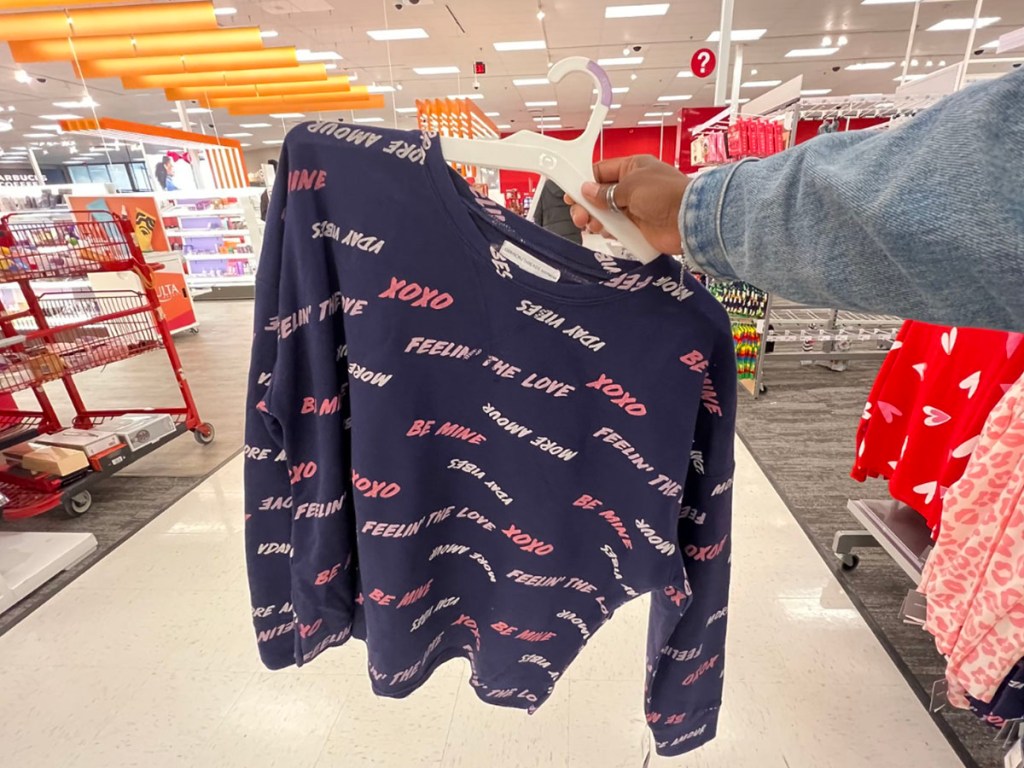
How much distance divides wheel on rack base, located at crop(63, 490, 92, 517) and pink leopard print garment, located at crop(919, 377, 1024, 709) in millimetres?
3699

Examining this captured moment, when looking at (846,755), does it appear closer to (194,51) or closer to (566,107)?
(194,51)

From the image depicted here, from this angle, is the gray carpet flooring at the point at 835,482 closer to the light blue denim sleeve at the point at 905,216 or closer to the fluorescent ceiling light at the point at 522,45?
the light blue denim sleeve at the point at 905,216

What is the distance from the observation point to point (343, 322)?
0.77 metres

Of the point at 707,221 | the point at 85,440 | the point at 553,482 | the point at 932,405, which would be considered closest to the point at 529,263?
the point at 707,221

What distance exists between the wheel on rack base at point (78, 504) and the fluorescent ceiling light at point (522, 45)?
8.98m

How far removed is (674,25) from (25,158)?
966 inches

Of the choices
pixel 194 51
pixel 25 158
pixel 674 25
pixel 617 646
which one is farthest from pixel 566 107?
pixel 25 158

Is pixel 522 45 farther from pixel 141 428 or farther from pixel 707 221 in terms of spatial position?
pixel 707 221

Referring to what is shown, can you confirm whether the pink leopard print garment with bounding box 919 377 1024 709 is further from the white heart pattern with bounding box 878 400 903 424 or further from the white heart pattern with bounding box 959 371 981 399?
the white heart pattern with bounding box 878 400 903 424

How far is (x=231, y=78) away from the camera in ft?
26.5

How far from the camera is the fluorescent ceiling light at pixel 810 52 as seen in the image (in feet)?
31.6

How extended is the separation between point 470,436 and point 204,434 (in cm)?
339

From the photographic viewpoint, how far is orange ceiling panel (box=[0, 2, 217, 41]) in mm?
5621

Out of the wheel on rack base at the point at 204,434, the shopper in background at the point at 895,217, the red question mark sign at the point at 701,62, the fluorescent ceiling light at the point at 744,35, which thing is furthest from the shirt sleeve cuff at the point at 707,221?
the fluorescent ceiling light at the point at 744,35
